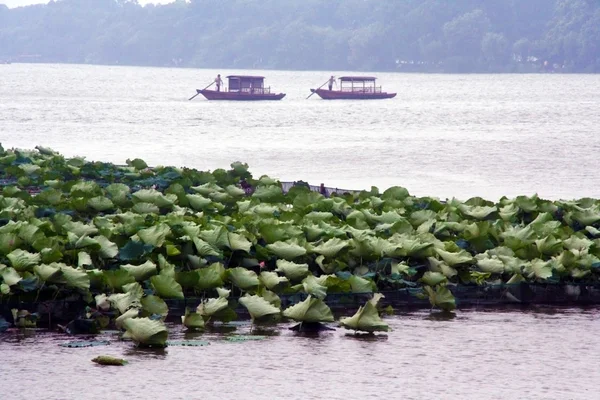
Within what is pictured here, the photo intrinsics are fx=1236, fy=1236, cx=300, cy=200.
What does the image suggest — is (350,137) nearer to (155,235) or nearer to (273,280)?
(155,235)

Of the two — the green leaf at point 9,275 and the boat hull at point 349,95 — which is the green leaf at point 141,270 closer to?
the green leaf at point 9,275

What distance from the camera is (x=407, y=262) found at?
59.8ft

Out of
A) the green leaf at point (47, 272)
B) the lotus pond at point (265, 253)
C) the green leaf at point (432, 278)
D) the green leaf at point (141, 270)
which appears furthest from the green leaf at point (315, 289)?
the green leaf at point (47, 272)

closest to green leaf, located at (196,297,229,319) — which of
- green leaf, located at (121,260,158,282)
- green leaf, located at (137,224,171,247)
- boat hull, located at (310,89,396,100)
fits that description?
green leaf, located at (121,260,158,282)

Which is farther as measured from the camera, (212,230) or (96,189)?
(96,189)

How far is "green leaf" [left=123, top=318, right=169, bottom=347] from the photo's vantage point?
14641 millimetres

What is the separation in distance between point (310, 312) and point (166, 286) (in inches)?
76.8

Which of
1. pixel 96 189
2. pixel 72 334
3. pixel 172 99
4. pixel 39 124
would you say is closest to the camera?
pixel 72 334

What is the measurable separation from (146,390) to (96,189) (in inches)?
446

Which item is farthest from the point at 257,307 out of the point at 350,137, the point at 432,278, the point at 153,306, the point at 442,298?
the point at 350,137

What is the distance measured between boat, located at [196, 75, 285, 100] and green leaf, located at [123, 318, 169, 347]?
419 ft

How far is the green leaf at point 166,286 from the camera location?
16.1m

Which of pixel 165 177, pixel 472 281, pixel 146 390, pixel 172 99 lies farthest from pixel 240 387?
pixel 172 99

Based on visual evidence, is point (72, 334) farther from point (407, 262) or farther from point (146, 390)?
point (407, 262)
